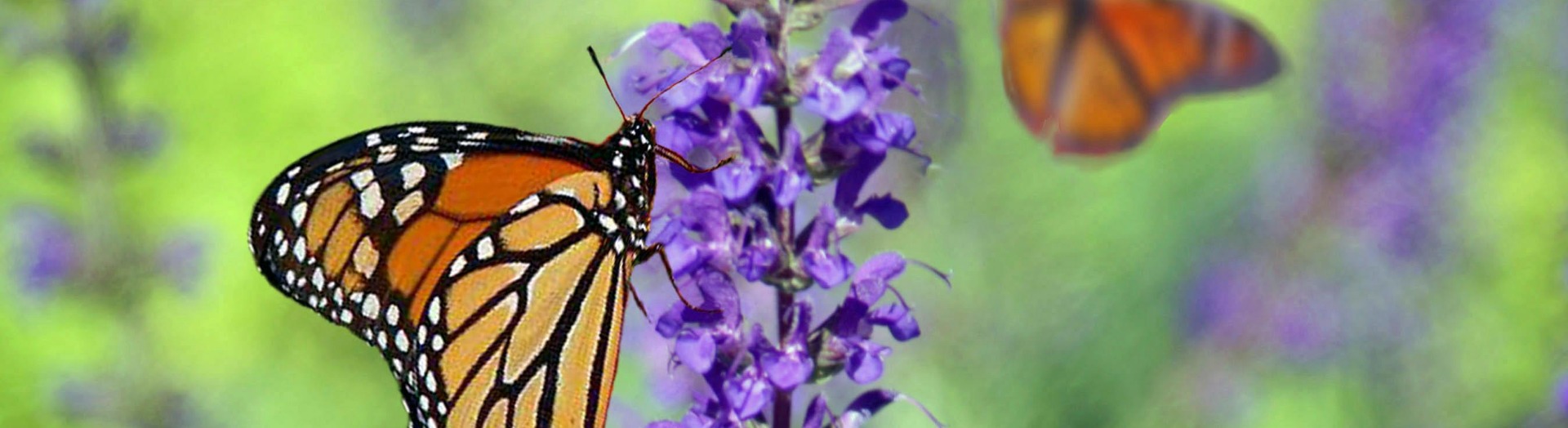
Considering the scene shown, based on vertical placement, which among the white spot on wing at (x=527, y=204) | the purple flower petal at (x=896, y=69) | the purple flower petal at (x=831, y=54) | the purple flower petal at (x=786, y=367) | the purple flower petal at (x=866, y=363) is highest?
the purple flower petal at (x=831, y=54)

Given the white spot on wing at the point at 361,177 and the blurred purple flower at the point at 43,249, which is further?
the blurred purple flower at the point at 43,249

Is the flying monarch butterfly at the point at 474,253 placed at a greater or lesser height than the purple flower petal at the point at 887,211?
greater

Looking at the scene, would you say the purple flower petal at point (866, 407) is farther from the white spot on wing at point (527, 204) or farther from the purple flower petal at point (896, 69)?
the white spot on wing at point (527, 204)

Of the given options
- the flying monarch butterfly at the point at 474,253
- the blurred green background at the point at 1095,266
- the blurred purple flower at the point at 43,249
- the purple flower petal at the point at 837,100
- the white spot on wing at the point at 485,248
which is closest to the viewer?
the purple flower petal at the point at 837,100

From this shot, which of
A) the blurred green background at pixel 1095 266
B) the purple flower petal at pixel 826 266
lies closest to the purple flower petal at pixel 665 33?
the purple flower petal at pixel 826 266

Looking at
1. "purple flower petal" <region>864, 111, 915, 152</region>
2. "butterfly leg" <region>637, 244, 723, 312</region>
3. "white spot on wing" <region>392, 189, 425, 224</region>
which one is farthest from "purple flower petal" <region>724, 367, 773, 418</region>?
"white spot on wing" <region>392, 189, 425, 224</region>

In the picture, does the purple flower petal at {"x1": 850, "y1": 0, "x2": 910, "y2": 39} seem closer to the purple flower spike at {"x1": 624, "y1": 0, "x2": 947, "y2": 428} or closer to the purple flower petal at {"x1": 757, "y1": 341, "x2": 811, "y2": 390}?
the purple flower spike at {"x1": 624, "y1": 0, "x2": 947, "y2": 428}

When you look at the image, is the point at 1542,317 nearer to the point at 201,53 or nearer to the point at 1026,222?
the point at 1026,222
